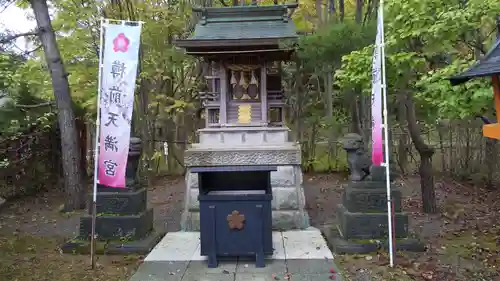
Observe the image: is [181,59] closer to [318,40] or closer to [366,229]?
[318,40]

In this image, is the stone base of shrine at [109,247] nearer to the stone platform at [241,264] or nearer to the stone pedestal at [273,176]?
the stone platform at [241,264]

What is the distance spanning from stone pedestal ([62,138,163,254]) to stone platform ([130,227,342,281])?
37 cm

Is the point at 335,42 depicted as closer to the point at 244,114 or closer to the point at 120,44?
the point at 244,114

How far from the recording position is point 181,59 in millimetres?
12531

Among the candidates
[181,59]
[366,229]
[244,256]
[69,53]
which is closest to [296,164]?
[366,229]

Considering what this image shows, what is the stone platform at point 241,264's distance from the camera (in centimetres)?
496

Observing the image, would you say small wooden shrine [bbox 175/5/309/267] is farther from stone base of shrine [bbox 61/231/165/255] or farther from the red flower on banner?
the red flower on banner

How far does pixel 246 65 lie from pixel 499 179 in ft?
28.5

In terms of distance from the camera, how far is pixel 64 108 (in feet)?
30.7

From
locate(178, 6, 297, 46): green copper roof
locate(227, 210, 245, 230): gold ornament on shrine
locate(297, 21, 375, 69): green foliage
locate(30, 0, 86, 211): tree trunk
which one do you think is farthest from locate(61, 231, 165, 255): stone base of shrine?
locate(297, 21, 375, 69): green foliage

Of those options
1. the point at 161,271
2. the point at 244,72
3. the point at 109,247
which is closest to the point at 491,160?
the point at 244,72

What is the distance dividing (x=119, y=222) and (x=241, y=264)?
213cm

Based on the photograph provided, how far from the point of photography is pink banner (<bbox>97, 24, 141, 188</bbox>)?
5.16 m

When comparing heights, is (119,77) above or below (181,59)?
below
